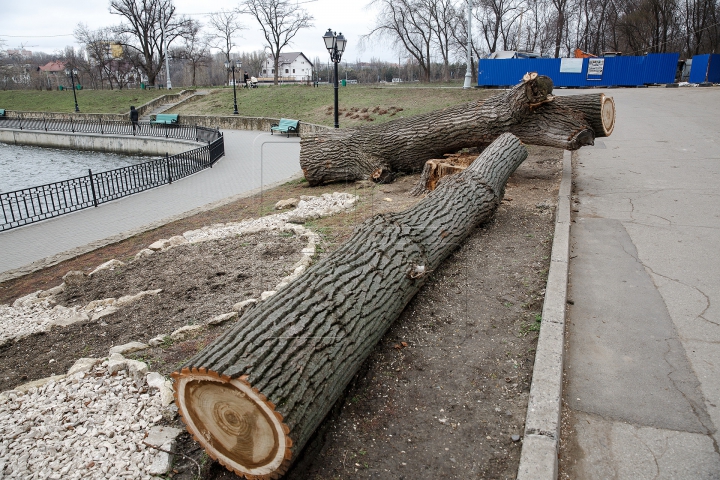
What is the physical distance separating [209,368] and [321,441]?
31.6 inches

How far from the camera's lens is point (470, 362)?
3379 mm

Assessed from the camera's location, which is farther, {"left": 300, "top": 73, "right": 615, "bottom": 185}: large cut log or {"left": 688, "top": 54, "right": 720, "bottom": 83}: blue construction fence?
{"left": 688, "top": 54, "right": 720, "bottom": 83}: blue construction fence

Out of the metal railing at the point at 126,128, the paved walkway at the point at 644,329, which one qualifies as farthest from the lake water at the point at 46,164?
the paved walkway at the point at 644,329

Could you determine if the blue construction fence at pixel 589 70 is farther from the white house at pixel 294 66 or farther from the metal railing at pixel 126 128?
the white house at pixel 294 66

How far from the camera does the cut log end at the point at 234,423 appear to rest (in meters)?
2.33

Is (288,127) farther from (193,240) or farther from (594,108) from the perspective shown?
(193,240)

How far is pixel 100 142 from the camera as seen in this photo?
986 inches

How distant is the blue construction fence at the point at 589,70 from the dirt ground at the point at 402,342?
2284 centimetres

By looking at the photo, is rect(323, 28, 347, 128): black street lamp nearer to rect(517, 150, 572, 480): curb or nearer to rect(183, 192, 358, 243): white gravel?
rect(183, 192, 358, 243): white gravel

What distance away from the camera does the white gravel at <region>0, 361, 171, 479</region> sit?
2535mm

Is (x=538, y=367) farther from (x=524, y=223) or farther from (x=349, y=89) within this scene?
(x=349, y=89)

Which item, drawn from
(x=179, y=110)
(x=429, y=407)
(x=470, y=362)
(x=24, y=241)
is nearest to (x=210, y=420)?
(x=429, y=407)

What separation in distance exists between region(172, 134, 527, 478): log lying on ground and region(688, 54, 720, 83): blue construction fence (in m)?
32.0

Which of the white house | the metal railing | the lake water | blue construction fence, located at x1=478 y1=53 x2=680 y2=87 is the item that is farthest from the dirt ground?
the white house
